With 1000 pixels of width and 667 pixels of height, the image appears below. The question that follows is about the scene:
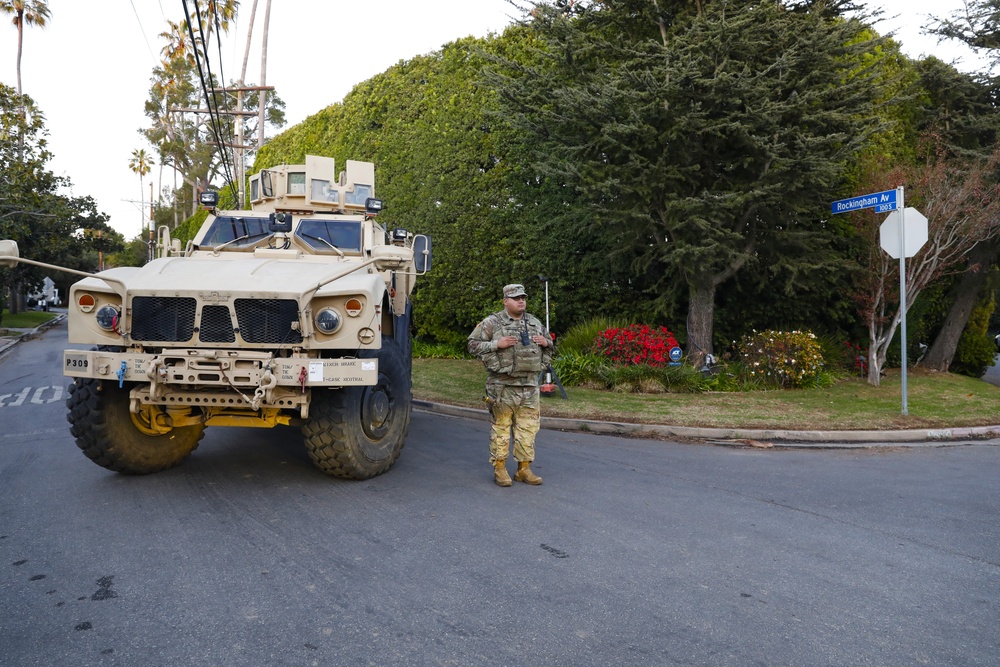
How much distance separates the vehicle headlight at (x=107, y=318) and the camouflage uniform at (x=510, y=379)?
280 centimetres

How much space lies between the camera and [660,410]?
34.2 ft

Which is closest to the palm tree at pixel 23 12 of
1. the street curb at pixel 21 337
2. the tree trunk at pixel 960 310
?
the street curb at pixel 21 337

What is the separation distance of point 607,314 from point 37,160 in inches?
761

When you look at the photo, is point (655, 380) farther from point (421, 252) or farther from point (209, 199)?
point (209, 199)

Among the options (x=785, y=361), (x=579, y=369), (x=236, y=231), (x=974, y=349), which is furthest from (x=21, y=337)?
(x=974, y=349)

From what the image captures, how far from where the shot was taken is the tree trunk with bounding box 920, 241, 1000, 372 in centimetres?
1485

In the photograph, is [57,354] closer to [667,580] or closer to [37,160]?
[37,160]

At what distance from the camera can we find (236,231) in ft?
25.3

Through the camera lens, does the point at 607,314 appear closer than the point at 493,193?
Yes

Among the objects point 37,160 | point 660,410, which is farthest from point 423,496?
point 37,160

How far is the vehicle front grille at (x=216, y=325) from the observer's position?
221 inches

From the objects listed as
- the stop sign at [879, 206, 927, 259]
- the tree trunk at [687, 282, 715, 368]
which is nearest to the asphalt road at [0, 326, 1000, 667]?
the stop sign at [879, 206, 927, 259]

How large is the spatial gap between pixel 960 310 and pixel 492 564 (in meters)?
15.4

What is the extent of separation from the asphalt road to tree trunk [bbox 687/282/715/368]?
6.04m
